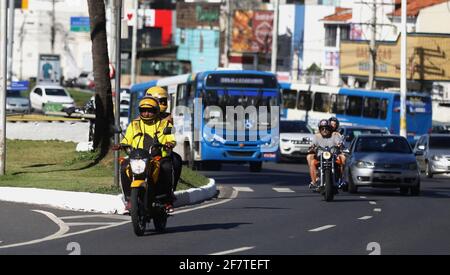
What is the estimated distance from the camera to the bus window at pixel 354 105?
60.2 meters

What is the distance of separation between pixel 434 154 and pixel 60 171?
17.1 meters

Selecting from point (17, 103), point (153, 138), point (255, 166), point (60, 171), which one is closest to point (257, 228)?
point (153, 138)

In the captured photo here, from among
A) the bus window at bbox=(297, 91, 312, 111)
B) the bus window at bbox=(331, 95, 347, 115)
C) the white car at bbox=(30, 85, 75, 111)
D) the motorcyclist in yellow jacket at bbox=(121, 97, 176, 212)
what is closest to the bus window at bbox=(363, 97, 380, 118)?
the bus window at bbox=(331, 95, 347, 115)

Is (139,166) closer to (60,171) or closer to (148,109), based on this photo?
(148,109)

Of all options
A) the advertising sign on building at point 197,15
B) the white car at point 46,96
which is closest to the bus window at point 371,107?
the white car at point 46,96

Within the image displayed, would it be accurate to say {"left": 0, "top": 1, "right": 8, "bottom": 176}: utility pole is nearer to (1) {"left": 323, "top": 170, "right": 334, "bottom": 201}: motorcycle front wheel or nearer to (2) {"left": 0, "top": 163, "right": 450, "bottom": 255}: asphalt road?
(2) {"left": 0, "top": 163, "right": 450, "bottom": 255}: asphalt road

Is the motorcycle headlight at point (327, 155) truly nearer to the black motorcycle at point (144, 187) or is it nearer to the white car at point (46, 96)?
the black motorcycle at point (144, 187)

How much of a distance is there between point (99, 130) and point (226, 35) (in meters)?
75.5

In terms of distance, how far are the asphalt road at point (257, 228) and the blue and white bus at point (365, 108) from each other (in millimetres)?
30511

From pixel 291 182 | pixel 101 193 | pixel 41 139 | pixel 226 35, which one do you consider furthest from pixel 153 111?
pixel 226 35

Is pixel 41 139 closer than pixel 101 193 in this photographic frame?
No

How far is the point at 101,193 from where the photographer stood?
73.5 feet

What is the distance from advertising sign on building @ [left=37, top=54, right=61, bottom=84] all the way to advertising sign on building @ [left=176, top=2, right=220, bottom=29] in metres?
19.8

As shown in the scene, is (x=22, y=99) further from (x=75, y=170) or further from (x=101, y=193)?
(x=101, y=193)
